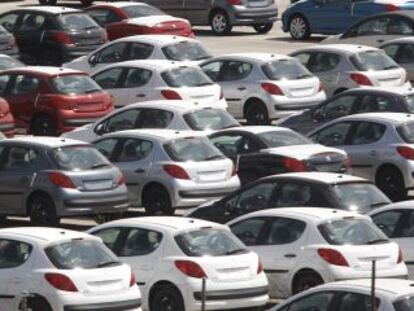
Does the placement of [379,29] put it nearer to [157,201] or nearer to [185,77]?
[185,77]

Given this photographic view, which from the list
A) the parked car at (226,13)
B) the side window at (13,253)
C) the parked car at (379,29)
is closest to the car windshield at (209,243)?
the side window at (13,253)

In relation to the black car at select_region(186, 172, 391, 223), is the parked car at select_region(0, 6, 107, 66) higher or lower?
lower

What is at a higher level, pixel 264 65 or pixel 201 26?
pixel 264 65

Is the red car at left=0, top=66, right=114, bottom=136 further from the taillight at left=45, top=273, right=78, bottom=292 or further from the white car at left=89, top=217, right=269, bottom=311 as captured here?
the taillight at left=45, top=273, right=78, bottom=292

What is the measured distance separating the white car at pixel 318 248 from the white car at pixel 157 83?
11638 millimetres

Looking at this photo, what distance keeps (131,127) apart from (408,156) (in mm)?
4775

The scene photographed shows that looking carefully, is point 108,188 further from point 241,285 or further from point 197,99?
point 197,99

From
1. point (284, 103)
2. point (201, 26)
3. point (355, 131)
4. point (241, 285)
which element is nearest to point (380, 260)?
point (241, 285)

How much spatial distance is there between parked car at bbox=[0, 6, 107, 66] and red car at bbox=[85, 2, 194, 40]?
130cm

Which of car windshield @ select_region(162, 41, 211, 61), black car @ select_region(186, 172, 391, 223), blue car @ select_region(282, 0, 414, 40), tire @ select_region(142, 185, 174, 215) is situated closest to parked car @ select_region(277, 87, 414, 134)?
tire @ select_region(142, 185, 174, 215)

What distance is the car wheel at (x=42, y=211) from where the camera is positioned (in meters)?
28.4

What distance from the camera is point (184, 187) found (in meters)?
29.2

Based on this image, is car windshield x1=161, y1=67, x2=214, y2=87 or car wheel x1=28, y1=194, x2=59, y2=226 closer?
car wheel x1=28, y1=194, x2=59, y2=226

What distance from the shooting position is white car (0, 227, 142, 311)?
2169cm
